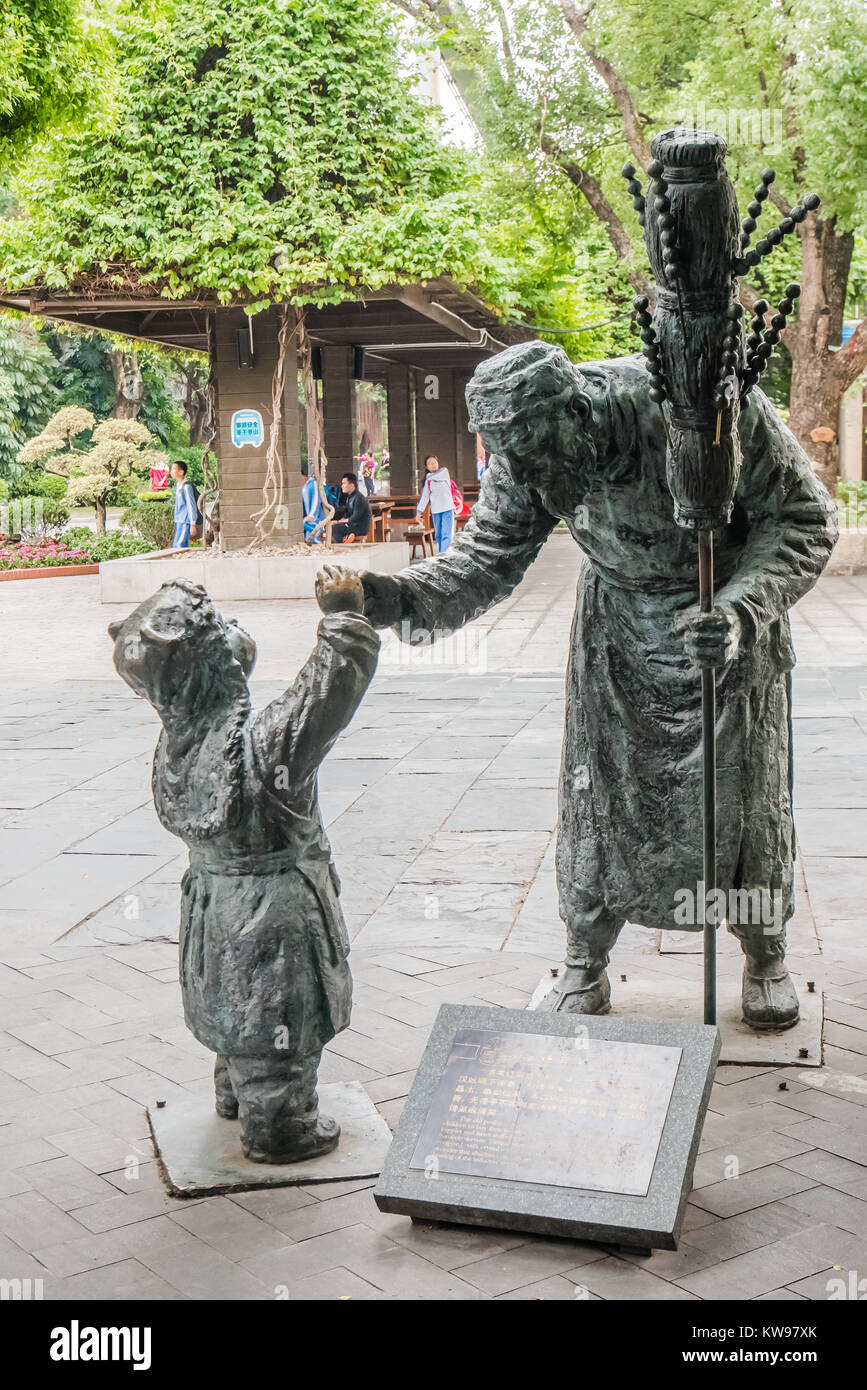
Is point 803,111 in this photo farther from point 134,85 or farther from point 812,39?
point 134,85

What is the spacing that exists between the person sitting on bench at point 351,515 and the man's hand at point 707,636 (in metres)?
15.0

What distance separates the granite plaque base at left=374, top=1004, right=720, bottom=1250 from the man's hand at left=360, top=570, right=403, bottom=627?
979 mm

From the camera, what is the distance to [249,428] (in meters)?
16.6

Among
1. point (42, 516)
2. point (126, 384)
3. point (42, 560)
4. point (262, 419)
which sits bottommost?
point (42, 560)

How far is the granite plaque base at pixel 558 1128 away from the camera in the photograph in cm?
286

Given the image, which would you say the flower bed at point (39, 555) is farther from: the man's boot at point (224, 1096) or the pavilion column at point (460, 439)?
the man's boot at point (224, 1096)

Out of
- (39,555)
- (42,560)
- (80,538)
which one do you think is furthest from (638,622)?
(80,538)

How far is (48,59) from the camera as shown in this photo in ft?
37.0

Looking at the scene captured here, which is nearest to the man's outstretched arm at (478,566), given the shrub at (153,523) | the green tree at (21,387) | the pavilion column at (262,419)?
the pavilion column at (262,419)

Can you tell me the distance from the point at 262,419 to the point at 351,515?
2011 mm

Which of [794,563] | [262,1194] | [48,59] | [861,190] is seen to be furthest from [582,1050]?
[861,190]

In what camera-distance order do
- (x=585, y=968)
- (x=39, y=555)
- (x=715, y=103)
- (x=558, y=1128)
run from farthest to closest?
(x=39, y=555) < (x=715, y=103) < (x=585, y=968) < (x=558, y=1128)

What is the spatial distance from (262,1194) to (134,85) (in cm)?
1390

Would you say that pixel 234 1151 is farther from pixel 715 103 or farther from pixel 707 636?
pixel 715 103
